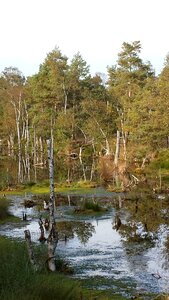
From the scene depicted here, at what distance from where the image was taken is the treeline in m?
75.5

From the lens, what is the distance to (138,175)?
5278 centimetres

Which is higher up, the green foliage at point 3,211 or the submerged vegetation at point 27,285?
the submerged vegetation at point 27,285

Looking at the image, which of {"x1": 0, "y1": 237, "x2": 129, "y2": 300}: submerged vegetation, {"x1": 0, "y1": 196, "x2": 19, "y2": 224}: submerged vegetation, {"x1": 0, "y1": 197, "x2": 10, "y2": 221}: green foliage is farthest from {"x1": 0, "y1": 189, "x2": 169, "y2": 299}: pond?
{"x1": 0, "y1": 237, "x2": 129, "y2": 300}: submerged vegetation

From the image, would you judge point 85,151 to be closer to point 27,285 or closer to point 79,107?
point 79,107

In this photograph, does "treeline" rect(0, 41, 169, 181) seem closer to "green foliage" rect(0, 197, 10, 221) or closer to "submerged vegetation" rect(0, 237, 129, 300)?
"green foliage" rect(0, 197, 10, 221)

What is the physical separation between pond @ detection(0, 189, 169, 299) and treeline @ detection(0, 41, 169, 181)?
1406 inches

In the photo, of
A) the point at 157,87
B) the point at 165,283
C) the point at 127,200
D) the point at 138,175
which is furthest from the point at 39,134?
the point at 165,283

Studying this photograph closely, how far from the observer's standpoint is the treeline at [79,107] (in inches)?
2972

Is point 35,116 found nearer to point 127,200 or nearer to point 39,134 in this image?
point 39,134

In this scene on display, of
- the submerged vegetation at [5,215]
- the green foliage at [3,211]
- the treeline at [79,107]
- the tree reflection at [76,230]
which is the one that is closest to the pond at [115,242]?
the tree reflection at [76,230]

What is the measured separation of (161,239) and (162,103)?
4397 cm

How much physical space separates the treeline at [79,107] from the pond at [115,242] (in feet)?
117

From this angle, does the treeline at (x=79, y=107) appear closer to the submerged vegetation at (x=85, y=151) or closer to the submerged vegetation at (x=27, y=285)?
the submerged vegetation at (x=85, y=151)

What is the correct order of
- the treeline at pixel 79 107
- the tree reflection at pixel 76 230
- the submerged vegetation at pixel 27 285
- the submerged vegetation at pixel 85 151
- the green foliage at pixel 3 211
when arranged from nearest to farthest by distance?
the submerged vegetation at pixel 27 285
the submerged vegetation at pixel 85 151
the tree reflection at pixel 76 230
the green foliage at pixel 3 211
the treeline at pixel 79 107
